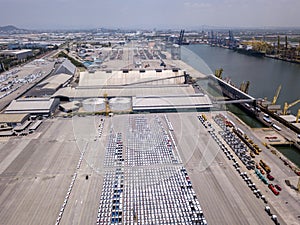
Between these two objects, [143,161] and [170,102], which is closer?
[143,161]

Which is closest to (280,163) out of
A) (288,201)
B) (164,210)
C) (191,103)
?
(288,201)

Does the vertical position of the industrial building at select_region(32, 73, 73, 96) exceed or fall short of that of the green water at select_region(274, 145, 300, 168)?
it exceeds it

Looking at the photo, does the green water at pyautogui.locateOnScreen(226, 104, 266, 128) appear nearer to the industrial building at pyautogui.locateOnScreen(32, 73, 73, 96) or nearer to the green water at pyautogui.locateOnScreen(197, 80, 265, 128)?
the green water at pyautogui.locateOnScreen(197, 80, 265, 128)

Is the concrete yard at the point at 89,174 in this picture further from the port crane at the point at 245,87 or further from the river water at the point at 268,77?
the river water at the point at 268,77

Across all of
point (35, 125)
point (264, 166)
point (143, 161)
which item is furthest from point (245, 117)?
point (35, 125)

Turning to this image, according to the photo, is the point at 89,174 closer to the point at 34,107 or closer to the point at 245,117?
the point at 34,107

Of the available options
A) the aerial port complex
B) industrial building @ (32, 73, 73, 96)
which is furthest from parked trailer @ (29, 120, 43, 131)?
industrial building @ (32, 73, 73, 96)

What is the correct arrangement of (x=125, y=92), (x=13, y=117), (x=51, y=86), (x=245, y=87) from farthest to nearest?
(x=51, y=86) < (x=245, y=87) < (x=125, y=92) < (x=13, y=117)
